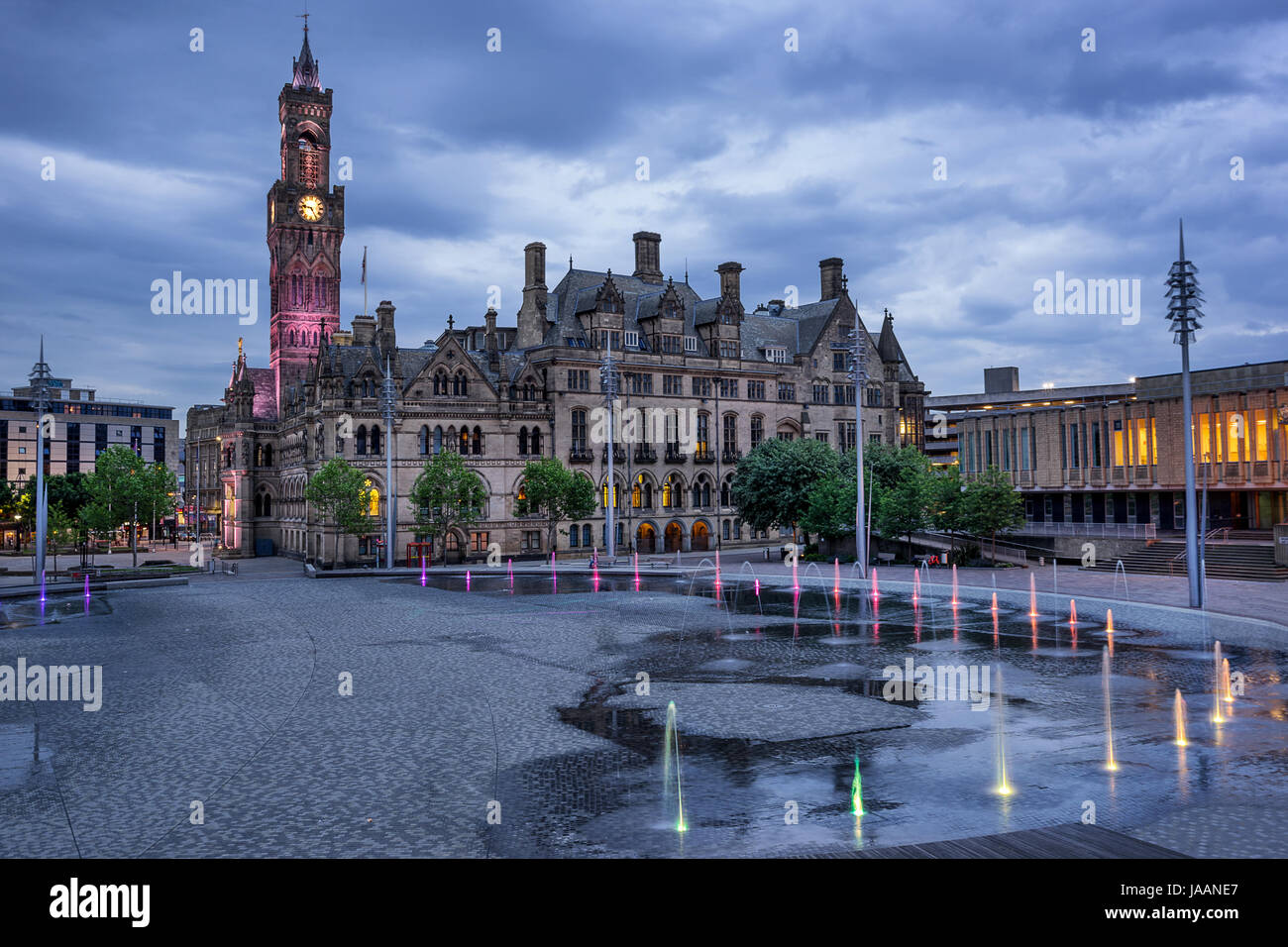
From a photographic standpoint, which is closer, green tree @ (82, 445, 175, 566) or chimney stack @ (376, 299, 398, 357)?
green tree @ (82, 445, 175, 566)

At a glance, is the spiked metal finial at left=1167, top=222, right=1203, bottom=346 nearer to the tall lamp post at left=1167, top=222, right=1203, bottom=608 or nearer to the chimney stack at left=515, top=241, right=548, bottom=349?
the tall lamp post at left=1167, top=222, right=1203, bottom=608

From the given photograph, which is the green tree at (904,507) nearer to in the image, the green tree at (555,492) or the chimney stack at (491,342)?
the green tree at (555,492)

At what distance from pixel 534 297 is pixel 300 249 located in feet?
120

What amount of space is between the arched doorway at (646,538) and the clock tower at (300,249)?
42087 millimetres

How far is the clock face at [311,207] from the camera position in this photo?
10281 centimetres

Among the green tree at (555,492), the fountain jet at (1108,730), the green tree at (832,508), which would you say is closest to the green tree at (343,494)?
the green tree at (555,492)

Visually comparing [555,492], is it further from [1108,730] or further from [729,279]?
[1108,730]

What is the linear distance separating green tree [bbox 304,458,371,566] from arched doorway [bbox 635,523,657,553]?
23.7m

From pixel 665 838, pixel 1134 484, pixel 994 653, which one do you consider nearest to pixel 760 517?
pixel 1134 484

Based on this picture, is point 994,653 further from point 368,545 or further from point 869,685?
point 368,545

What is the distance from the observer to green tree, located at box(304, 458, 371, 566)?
2493 inches

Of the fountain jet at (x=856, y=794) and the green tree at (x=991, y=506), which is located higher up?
the green tree at (x=991, y=506)

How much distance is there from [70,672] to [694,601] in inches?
917

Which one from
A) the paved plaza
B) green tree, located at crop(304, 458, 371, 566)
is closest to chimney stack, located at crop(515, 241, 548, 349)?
green tree, located at crop(304, 458, 371, 566)
